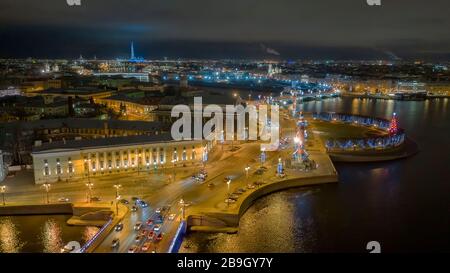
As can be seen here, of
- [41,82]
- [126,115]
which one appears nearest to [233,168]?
[126,115]

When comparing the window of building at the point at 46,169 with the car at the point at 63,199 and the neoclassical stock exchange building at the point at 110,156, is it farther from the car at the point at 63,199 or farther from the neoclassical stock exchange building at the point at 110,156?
the car at the point at 63,199

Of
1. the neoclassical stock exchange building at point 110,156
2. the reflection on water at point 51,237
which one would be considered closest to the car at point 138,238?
the reflection on water at point 51,237

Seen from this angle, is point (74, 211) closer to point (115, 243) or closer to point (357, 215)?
point (115, 243)

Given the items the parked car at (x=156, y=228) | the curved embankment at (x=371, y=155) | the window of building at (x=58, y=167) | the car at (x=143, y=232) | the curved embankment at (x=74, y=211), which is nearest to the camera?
the car at (x=143, y=232)

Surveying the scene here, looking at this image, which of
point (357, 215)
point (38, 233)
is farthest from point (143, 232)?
point (357, 215)

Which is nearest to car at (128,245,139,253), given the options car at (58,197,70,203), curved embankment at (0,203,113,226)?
curved embankment at (0,203,113,226)

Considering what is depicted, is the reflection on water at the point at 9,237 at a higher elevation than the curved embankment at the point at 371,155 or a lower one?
lower

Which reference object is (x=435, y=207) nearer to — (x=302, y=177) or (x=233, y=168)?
(x=302, y=177)
